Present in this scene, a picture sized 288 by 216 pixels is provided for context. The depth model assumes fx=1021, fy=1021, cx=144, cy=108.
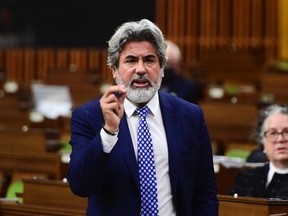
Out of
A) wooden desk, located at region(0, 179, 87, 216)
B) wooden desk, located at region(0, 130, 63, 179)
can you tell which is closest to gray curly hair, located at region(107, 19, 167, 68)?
wooden desk, located at region(0, 179, 87, 216)

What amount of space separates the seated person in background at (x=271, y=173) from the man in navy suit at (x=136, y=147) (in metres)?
1.37

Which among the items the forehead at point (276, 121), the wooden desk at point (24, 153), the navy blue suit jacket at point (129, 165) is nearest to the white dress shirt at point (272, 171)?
the forehead at point (276, 121)

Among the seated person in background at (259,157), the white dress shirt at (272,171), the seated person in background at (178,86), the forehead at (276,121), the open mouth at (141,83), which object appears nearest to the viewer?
the open mouth at (141,83)

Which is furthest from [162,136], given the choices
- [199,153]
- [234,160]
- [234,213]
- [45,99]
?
[45,99]

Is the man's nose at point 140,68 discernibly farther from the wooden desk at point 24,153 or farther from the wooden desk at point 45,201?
the wooden desk at point 24,153

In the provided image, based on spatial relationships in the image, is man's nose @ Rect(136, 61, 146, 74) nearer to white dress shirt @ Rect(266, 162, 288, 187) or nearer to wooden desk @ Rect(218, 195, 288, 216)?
wooden desk @ Rect(218, 195, 288, 216)

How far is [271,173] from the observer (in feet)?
17.4

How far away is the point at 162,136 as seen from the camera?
367 cm

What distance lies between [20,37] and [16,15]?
0.47m

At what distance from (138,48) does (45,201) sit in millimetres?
1933

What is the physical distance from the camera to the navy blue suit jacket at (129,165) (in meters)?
3.45

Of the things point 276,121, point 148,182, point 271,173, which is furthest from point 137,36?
point 276,121

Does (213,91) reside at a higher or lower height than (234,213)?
higher

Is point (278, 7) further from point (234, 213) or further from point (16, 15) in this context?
point (234, 213)
